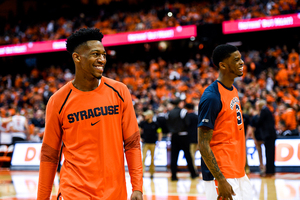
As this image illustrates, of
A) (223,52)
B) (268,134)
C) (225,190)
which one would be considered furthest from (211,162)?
(268,134)

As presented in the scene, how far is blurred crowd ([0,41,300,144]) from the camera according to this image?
1391 centimetres

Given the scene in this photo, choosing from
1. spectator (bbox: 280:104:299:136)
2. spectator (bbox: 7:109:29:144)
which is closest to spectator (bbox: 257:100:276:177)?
spectator (bbox: 280:104:299:136)

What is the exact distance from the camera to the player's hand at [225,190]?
10.0ft

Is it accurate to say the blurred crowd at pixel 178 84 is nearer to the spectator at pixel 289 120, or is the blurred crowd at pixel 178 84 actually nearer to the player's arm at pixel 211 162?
the spectator at pixel 289 120

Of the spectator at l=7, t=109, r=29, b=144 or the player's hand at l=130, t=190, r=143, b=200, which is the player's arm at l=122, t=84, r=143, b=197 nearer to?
the player's hand at l=130, t=190, r=143, b=200

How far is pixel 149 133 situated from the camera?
1018 cm

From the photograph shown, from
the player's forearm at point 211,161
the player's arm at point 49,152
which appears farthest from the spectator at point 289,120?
the player's arm at point 49,152

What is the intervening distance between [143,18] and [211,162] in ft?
74.5

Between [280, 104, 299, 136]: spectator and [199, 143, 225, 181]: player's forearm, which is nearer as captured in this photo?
[199, 143, 225, 181]: player's forearm

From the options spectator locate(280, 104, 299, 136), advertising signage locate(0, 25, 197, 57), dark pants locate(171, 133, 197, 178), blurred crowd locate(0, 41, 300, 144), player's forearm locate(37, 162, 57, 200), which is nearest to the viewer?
player's forearm locate(37, 162, 57, 200)

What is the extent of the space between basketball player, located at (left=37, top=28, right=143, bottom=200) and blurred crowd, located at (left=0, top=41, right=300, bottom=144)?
7.77 meters

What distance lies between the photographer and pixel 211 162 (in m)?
3.13

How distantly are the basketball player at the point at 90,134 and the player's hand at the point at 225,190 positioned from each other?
34.2 inches

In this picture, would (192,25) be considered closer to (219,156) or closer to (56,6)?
(56,6)
